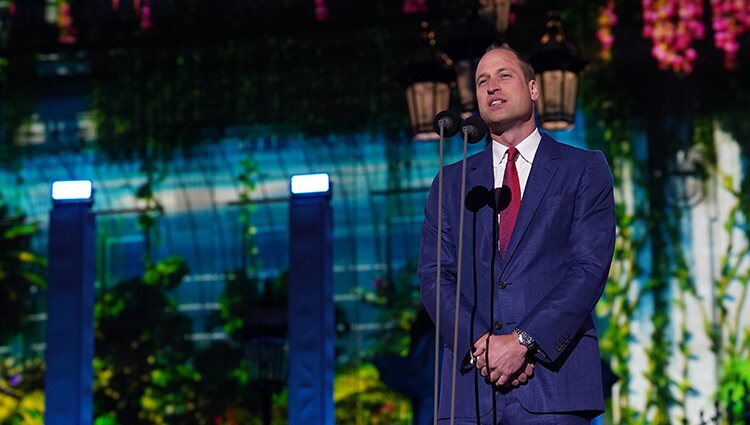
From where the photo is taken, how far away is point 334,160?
35.4 feet

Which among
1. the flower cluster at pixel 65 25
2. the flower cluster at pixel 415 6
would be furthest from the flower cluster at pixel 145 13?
the flower cluster at pixel 415 6

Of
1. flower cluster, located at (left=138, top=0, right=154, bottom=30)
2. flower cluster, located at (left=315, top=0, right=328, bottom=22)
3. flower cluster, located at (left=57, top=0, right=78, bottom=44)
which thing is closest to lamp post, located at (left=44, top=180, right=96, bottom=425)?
flower cluster, located at (left=315, top=0, right=328, bottom=22)

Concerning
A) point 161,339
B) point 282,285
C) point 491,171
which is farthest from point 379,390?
point 491,171

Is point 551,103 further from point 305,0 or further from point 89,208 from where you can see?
point 305,0

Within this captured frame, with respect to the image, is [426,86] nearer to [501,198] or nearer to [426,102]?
[426,102]

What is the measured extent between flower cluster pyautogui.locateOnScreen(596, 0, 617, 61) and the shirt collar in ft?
25.1

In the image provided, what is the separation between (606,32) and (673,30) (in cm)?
53

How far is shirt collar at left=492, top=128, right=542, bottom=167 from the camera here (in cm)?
303

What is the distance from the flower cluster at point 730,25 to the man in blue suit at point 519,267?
778cm

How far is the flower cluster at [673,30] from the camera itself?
34.0 feet

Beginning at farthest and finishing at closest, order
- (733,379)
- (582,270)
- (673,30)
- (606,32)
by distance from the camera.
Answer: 1. (606,32)
2. (673,30)
3. (733,379)
4. (582,270)

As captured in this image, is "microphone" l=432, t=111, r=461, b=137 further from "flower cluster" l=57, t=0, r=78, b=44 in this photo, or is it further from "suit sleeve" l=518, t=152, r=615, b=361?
"flower cluster" l=57, t=0, r=78, b=44

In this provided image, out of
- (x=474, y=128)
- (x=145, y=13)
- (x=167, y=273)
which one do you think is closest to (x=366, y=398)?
(x=167, y=273)

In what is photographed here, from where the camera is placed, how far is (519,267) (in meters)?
2.87
